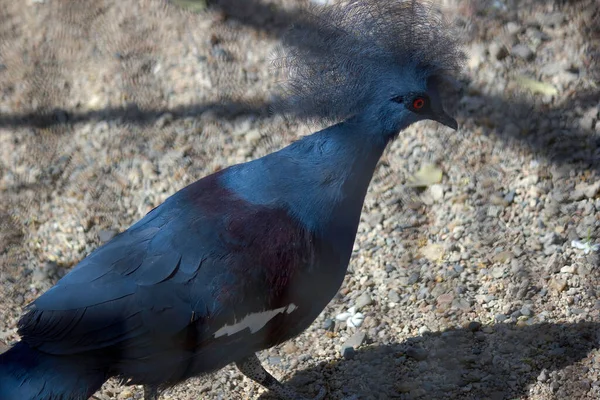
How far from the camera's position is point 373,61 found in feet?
8.16

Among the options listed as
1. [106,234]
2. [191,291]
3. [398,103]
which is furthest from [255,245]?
[106,234]

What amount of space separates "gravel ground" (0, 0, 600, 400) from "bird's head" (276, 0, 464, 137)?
2.51ft

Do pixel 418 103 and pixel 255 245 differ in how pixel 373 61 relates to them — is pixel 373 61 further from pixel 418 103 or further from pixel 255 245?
pixel 255 245

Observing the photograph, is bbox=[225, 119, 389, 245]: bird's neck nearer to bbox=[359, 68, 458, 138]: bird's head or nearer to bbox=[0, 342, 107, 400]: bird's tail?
bbox=[359, 68, 458, 138]: bird's head

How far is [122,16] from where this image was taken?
4375 mm

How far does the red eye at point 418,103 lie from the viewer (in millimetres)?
2570

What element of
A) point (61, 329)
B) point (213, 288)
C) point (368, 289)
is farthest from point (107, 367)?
point (368, 289)

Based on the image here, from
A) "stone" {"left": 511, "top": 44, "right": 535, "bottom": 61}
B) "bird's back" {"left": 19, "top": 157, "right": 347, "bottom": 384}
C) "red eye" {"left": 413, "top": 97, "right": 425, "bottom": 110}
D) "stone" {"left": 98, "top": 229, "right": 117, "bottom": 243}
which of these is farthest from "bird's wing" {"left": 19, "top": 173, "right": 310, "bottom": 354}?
"stone" {"left": 511, "top": 44, "right": 535, "bottom": 61}

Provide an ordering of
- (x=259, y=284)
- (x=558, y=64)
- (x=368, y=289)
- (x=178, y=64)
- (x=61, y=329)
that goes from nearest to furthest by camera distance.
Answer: (x=61, y=329) < (x=259, y=284) < (x=368, y=289) < (x=558, y=64) < (x=178, y=64)

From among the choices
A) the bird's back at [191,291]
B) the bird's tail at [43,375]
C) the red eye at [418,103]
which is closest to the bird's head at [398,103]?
the red eye at [418,103]

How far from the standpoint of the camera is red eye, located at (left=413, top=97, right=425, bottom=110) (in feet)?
8.43

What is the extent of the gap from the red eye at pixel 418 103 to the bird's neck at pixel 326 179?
147 millimetres

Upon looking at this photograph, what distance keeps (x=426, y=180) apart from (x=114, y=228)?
1.41 meters

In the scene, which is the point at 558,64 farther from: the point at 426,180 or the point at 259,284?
the point at 259,284
